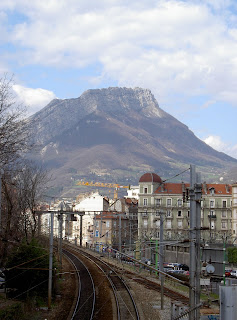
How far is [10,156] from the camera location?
85.5ft

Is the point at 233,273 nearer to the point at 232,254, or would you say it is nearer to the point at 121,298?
the point at 232,254

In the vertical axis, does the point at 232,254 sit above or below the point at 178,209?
below

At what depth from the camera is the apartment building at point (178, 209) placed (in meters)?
86.2

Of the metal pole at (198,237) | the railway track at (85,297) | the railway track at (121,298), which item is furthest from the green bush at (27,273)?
the metal pole at (198,237)

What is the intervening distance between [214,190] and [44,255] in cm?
6289

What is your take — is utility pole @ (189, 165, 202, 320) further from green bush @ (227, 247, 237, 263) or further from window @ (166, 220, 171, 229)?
window @ (166, 220, 171, 229)

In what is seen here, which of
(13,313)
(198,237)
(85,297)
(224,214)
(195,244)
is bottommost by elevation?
(85,297)

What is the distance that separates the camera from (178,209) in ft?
295

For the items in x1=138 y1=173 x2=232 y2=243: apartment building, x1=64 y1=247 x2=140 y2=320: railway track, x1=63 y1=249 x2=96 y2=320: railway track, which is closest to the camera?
x1=63 y1=249 x2=96 y2=320: railway track

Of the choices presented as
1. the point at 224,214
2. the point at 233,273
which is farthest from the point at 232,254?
the point at 224,214

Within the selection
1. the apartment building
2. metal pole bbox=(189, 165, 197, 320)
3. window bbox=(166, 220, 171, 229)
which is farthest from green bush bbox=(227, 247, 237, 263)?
metal pole bbox=(189, 165, 197, 320)

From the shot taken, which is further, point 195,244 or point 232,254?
point 232,254

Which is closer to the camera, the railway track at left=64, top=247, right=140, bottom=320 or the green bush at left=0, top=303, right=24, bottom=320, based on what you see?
the green bush at left=0, top=303, right=24, bottom=320

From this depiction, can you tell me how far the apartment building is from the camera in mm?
86188
